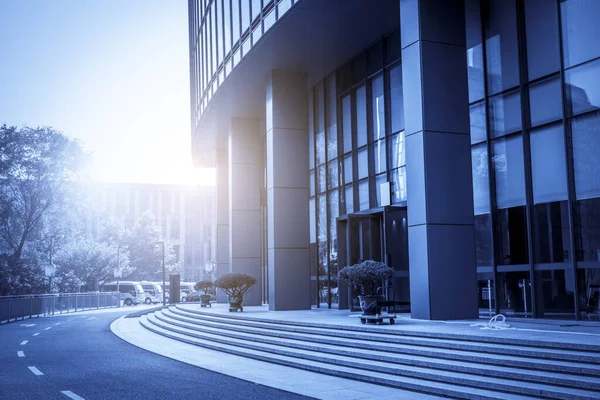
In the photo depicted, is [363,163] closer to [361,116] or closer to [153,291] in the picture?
[361,116]

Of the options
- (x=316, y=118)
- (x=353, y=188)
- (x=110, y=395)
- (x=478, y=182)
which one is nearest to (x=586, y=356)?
(x=110, y=395)

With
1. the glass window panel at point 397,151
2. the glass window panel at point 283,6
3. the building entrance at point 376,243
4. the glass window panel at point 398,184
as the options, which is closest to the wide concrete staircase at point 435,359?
the building entrance at point 376,243

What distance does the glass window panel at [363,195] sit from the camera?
72.6ft

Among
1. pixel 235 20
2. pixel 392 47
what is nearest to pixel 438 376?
pixel 392 47

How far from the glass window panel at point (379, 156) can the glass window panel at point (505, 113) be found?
5098mm

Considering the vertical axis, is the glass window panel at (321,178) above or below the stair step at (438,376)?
above

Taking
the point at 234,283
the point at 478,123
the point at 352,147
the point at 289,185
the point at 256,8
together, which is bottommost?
the point at 234,283

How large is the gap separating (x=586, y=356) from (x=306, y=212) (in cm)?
1612

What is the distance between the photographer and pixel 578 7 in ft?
47.1

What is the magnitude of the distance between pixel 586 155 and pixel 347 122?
11.2 m

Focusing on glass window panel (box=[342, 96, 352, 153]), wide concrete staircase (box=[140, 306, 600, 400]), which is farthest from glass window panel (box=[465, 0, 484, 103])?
wide concrete staircase (box=[140, 306, 600, 400])

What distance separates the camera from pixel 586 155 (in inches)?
550

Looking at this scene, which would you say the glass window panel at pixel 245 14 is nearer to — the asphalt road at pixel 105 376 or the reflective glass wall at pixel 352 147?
the reflective glass wall at pixel 352 147

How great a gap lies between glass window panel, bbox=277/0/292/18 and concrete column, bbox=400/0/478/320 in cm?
437
